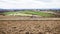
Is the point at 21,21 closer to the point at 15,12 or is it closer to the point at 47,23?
the point at 15,12

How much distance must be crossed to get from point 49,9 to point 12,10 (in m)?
0.70

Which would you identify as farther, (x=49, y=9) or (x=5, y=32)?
(x=49, y=9)

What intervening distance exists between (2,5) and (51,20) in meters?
0.96

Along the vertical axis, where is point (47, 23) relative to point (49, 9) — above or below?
below

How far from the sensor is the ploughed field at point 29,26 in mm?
2196

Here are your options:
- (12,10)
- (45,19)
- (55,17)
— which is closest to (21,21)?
(12,10)

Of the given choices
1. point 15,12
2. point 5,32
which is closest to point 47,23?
point 15,12

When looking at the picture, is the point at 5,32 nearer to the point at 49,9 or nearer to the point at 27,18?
the point at 27,18

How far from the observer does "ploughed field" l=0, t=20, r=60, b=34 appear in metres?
2.20

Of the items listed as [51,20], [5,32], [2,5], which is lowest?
[5,32]

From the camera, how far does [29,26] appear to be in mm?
2236

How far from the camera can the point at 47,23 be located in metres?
2.26

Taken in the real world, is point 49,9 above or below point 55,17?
above

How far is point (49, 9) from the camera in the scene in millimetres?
2334
